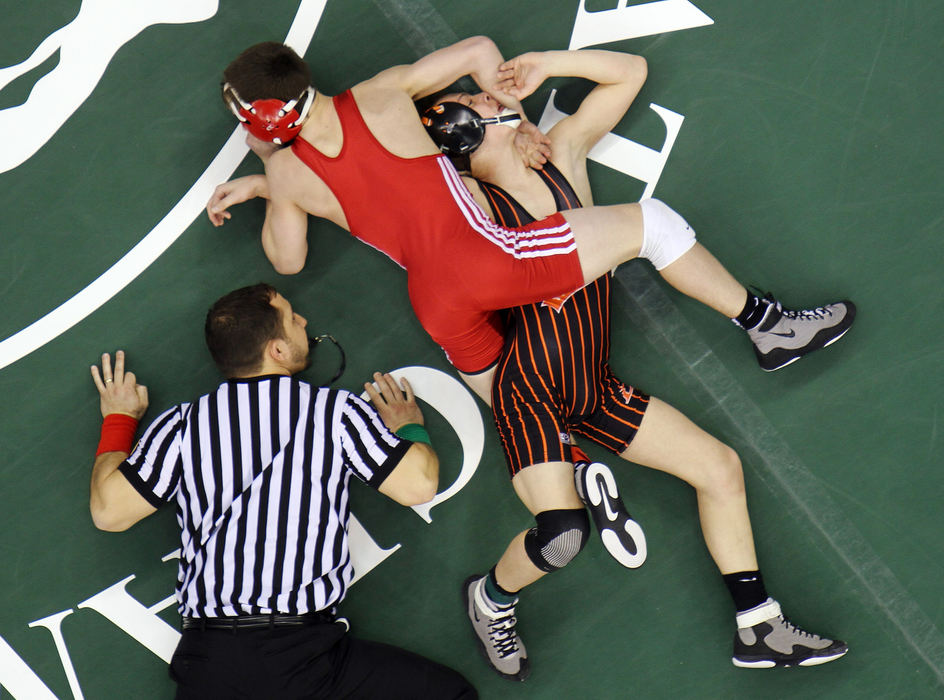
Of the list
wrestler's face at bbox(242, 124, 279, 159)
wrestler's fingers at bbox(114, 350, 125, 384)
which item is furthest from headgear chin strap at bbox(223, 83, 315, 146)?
wrestler's fingers at bbox(114, 350, 125, 384)

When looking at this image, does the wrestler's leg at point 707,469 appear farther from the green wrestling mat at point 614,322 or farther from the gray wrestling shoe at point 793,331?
the gray wrestling shoe at point 793,331

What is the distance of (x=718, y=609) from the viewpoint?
371 centimetres

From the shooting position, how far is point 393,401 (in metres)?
3.74

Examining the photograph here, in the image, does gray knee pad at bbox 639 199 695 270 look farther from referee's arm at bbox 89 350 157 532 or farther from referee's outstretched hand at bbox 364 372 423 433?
referee's arm at bbox 89 350 157 532

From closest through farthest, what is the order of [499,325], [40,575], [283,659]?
1. [283,659]
2. [499,325]
3. [40,575]

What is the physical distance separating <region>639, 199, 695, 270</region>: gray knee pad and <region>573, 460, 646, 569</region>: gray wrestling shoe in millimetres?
960

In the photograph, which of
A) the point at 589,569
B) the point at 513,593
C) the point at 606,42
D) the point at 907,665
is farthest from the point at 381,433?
the point at 907,665

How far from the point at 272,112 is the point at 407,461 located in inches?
60.1

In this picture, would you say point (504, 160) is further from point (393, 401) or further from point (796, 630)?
point (796, 630)

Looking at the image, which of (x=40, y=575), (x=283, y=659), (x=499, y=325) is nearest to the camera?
(x=283, y=659)

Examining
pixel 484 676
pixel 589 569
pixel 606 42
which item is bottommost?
pixel 484 676

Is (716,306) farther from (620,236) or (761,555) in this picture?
(761,555)

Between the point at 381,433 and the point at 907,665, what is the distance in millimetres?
2632

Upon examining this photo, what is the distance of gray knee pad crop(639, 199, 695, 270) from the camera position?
3.37 m
